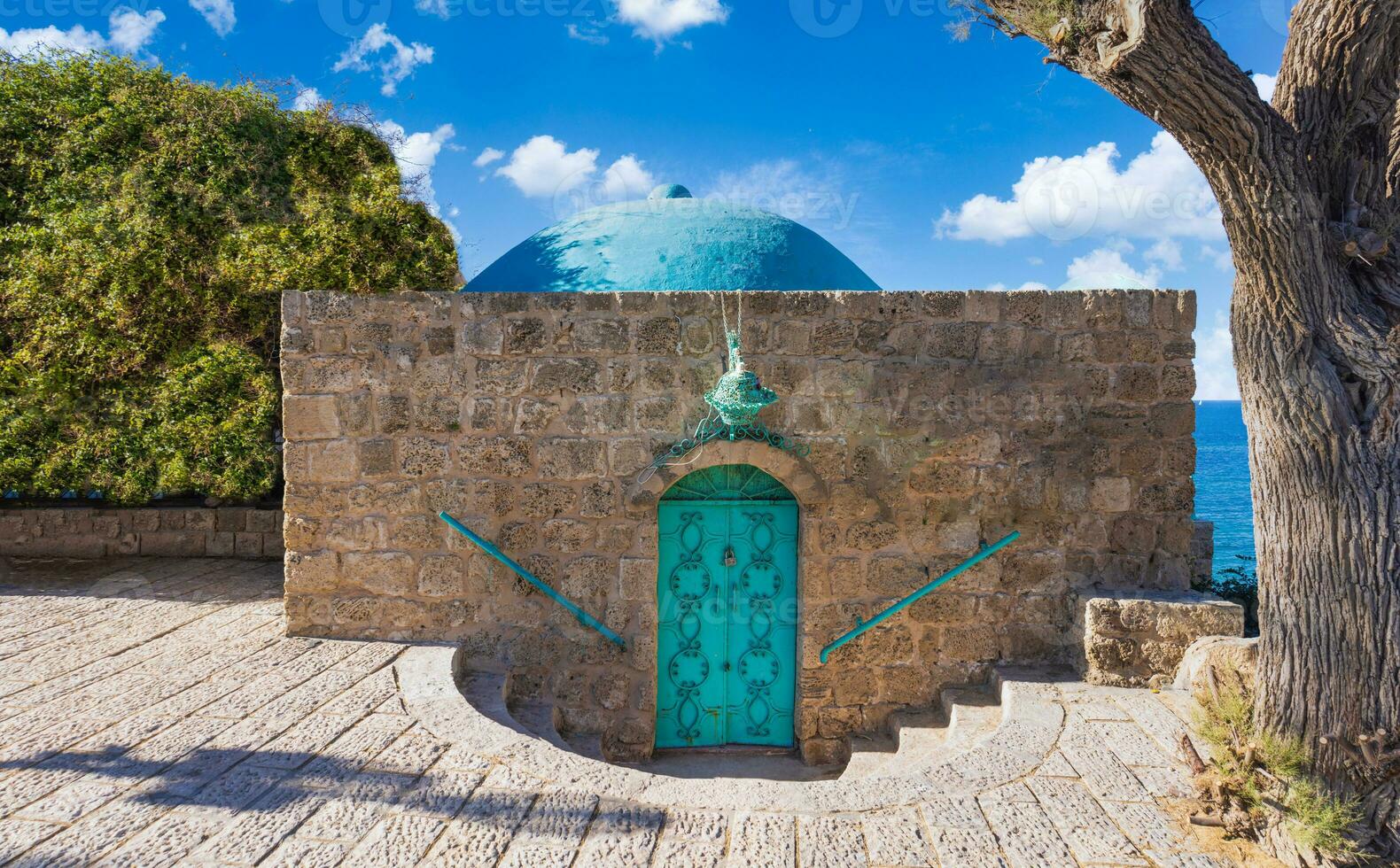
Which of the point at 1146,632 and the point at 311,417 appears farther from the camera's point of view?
the point at 311,417

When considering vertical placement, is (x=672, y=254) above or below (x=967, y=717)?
above

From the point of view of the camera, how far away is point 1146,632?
14.0 ft

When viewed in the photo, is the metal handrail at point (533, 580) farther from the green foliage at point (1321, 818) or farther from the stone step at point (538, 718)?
the green foliage at point (1321, 818)

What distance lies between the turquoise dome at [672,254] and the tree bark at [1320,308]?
9.64 ft

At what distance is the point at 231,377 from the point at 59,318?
4.83 ft

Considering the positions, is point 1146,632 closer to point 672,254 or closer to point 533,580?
point 533,580

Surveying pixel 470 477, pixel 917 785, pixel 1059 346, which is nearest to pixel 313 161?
pixel 470 477

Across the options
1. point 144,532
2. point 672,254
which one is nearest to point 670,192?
point 672,254

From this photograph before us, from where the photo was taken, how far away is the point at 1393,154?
2924mm

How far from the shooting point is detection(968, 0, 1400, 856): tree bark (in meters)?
2.78

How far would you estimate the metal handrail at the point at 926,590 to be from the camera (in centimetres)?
458

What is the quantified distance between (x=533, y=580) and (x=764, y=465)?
5.15ft

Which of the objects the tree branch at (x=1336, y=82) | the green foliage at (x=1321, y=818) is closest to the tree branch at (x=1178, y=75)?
the tree branch at (x=1336, y=82)

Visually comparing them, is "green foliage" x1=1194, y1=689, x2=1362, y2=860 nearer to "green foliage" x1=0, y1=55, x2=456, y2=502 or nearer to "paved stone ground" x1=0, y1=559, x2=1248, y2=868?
"paved stone ground" x1=0, y1=559, x2=1248, y2=868
